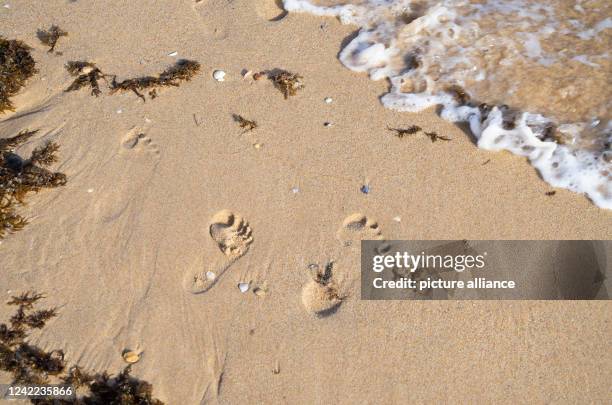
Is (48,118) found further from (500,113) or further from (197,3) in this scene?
(500,113)

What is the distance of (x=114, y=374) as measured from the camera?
107 inches

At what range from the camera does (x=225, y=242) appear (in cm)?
308

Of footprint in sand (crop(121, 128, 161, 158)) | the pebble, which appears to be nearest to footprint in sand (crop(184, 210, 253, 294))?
the pebble

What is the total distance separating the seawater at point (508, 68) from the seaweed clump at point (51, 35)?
7.35 feet

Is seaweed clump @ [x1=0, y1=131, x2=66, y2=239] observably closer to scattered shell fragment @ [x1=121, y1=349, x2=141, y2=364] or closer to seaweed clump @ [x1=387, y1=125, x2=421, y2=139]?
scattered shell fragment @ [x1=121, y1=349, x2=141, y2=364]

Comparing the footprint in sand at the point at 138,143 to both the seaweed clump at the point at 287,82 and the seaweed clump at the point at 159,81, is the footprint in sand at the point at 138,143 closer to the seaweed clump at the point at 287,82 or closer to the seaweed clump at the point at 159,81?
the seaweed clump at the point at 159,81

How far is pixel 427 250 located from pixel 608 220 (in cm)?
138

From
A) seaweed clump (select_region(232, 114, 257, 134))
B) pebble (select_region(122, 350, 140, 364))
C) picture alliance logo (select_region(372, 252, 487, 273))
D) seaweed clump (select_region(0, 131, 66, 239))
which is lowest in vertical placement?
picture alliance logo (select_region(372, 252, 487, 273))

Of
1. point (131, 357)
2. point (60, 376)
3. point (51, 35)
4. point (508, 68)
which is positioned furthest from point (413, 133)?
point (51, 35)

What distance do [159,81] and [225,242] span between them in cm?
168

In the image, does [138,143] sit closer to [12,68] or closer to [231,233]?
[231,233]

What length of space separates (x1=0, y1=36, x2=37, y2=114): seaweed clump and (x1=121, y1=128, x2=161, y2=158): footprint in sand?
1122 millimetres

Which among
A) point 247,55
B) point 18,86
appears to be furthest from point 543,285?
point 18,86

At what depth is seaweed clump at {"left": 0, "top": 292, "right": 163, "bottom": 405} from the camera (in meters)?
2.62
